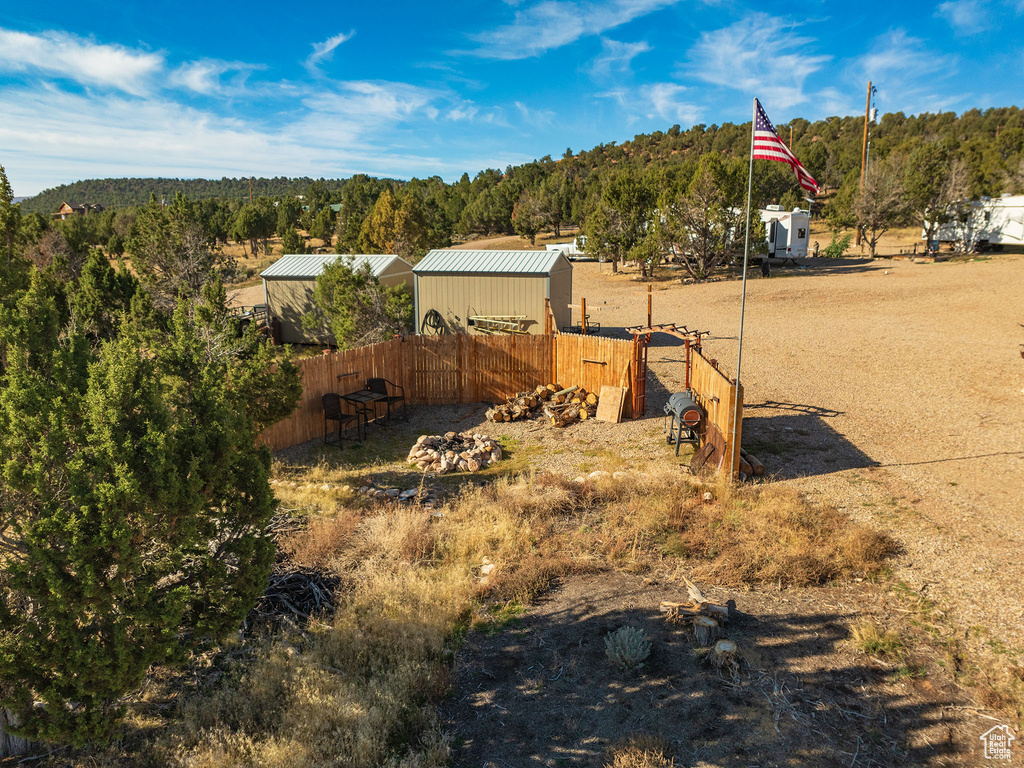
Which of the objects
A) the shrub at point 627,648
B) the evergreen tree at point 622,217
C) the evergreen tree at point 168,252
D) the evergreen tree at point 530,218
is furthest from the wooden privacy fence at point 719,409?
the evergreen tree at point 530,218

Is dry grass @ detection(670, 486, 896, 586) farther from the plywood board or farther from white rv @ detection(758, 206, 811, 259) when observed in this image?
white rv @ detection(758, 206, 811, 259)

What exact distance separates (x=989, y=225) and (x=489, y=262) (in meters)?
40.0

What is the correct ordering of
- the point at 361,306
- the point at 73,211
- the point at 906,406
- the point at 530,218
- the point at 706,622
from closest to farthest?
the point at 706,622, the point at 906,406, the point at 361,306, the point at 530,218, the point at 73,211

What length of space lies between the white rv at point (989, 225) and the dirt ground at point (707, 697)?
148ft

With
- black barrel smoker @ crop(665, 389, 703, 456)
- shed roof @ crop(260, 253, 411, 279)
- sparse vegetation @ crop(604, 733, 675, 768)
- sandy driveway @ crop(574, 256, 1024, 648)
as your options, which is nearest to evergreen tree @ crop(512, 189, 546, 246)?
sandy driveway @ crop(574, 256, 1024, 648)

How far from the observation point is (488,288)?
1914 cm

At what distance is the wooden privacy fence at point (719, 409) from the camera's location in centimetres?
1020

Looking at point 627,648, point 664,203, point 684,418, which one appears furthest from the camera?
point 664,203

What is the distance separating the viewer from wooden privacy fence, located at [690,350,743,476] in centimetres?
1020

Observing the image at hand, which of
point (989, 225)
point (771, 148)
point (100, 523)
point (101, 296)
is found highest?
point (989, 225)

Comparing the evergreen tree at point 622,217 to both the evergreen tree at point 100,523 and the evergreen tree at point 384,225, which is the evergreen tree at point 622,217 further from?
the evergreen tree at point 100,523

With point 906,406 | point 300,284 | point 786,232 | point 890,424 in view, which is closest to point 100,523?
point 890,424

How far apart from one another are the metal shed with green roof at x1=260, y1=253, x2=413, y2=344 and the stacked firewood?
8803mm

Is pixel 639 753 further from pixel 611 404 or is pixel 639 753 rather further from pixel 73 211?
pixel 73 211
